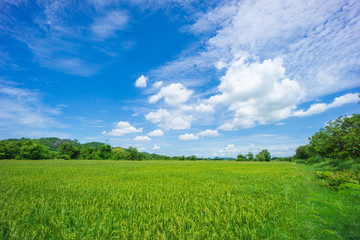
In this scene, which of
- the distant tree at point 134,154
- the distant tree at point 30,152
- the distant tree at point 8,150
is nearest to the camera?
the distant tree at point 30,152

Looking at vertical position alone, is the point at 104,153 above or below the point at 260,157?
above

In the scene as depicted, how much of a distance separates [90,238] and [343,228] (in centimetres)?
476

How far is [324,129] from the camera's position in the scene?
2141 centimetres

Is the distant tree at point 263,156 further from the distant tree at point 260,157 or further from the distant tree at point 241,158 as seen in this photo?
the distant tree at point 241,158

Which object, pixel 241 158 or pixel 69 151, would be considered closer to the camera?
pixel 69 151

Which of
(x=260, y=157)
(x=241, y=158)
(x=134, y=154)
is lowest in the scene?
(x=241, y=158)

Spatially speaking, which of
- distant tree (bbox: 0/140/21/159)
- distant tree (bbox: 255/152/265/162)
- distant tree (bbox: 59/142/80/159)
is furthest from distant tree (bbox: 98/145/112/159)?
distant tree (bbox: 255/152/265/162)

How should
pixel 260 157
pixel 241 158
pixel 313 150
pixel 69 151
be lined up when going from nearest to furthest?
pixel 313 150
pixel 69 151
pixel 241 158
pixel 260 157

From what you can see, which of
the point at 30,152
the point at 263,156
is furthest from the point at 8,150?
the point at 263,156

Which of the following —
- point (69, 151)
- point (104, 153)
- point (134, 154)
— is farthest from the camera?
point (134, 154)

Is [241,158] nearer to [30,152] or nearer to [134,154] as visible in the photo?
[134,154]

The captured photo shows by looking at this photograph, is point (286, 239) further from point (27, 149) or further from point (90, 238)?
point (27, 149)

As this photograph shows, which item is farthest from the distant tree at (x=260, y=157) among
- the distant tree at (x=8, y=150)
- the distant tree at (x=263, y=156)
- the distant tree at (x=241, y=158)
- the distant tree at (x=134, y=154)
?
the distant tree at (x=8, y=150)

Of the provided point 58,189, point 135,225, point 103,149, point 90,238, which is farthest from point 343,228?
point 103,149
